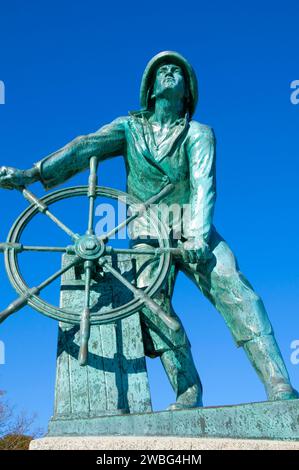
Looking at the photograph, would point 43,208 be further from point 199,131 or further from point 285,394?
point 285,394

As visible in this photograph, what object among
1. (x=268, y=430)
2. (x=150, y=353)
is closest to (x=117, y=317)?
(x=150, y=353)

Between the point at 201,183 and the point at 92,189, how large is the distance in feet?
2.56

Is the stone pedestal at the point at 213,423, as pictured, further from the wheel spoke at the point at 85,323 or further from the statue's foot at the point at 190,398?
the statue's foot at the point at 190,398

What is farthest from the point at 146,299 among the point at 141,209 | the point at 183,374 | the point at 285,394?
the point at 285,394

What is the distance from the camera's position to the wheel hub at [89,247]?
4.02 metres

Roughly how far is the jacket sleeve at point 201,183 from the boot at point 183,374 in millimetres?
767

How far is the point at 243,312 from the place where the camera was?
4039 mm

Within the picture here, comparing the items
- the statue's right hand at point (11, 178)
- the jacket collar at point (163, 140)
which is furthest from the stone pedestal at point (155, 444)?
the jacket collar at point (163, 140)

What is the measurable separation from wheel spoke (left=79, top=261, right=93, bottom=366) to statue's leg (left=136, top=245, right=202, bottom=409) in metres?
0.43

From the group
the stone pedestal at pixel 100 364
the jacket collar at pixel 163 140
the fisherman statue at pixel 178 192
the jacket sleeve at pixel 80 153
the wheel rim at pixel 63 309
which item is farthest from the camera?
the jacket collar at pixel 163 140

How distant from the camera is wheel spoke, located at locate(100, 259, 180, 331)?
148 inches

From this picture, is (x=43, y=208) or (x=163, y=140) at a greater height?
(x=163, y=140)
